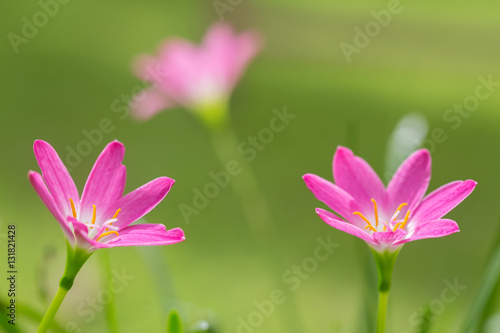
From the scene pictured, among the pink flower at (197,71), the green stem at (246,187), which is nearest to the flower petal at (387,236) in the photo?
the green stem at (246,187)

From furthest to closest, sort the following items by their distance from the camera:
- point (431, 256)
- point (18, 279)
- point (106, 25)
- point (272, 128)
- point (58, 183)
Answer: point (106, 25) < point (272, 128) < point (431, 256) < point (18, 279) < point (58, 183)

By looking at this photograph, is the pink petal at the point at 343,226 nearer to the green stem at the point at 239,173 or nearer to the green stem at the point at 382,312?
the green stem at the point at 382,312

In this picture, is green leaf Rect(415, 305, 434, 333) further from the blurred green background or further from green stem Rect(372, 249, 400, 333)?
the blurred green background

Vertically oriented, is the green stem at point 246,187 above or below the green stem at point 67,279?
above

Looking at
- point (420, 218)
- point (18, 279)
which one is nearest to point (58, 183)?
point (420, 218)

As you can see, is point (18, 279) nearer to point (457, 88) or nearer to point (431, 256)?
point (431, 256)

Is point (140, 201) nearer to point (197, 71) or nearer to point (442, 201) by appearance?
point (442, 201)
